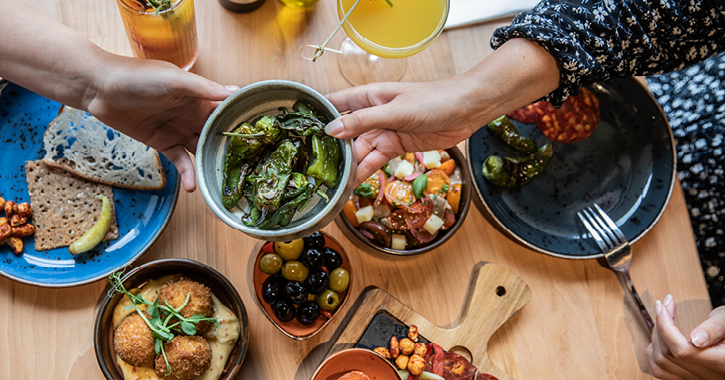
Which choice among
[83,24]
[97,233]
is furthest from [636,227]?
[83,24]

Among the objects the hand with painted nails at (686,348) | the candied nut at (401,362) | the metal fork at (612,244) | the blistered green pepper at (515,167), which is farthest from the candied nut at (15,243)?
the hand with painted nails at (686,348)

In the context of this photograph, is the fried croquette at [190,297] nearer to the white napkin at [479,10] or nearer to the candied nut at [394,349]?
the candied nut at [394,349]

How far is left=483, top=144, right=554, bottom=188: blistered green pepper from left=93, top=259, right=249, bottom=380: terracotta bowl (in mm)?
1321

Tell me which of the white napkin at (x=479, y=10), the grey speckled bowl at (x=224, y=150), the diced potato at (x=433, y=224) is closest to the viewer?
the grey speckled bowl at (x=224, y=150)

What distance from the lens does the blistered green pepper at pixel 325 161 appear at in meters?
1.63

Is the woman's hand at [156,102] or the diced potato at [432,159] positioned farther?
the diced potato at [432,159]

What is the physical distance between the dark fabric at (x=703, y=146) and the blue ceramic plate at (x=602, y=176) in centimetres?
41

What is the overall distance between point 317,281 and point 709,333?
1835 millimetres

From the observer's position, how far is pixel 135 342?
195 centimetres

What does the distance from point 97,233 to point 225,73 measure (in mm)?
976

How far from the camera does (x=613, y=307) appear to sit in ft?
8.03

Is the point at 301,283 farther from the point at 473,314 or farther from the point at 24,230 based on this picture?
the point at 24,230

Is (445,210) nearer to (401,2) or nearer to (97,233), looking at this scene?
(401,2)

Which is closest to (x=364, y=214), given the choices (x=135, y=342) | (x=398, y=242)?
(x=398, y=242)
